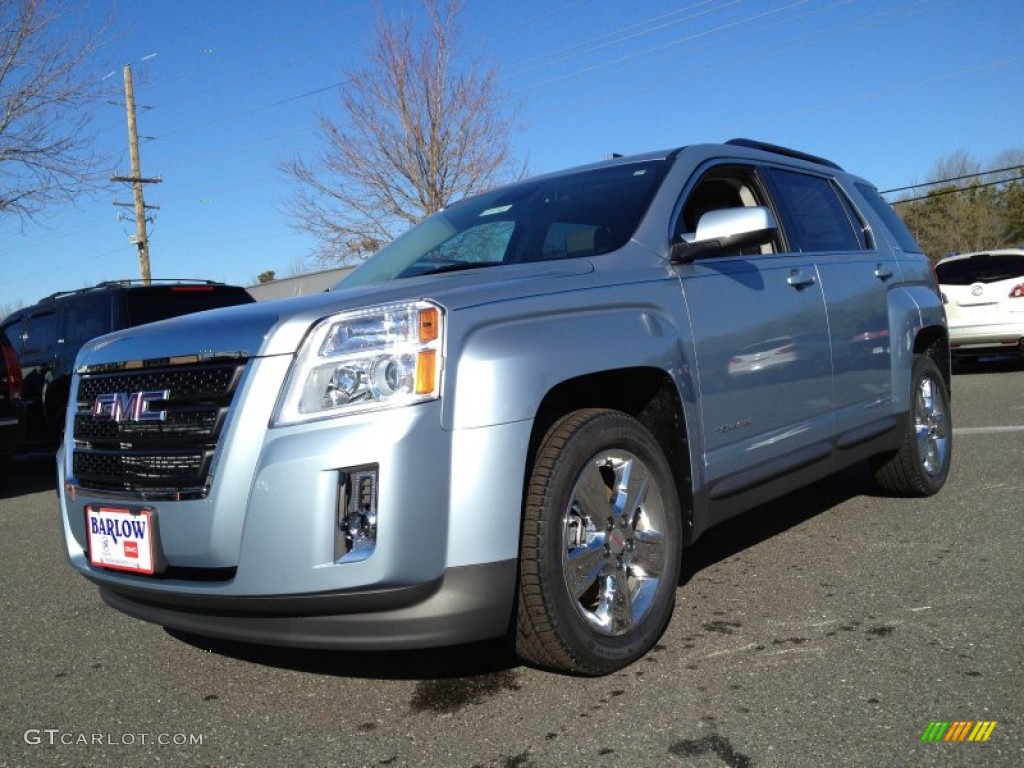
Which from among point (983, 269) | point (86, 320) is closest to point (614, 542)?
point (86, 320)

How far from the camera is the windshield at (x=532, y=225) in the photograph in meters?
3.62

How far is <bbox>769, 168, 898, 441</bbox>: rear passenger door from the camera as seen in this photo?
4277 millimetres

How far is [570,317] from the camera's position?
288 cm

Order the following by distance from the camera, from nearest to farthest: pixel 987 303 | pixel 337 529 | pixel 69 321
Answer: pixel 337 529 → pixel 69 321 → pixel 987 303

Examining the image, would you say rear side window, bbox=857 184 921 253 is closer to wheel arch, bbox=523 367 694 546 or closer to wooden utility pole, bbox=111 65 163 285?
wheel arch, bbox=523 367 694 546

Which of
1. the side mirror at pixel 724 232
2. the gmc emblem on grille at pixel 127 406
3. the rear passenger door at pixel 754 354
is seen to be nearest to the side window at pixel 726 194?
the rear passenger door at pixel 754 354

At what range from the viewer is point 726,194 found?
439cm

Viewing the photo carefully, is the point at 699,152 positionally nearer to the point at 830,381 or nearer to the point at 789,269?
the point at 789,269

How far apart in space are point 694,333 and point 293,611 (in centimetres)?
173

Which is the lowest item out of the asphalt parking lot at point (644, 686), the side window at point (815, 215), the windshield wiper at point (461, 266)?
the asphalt parking lot at point (644, 686)

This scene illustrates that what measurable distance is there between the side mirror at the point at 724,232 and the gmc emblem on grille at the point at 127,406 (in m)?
1.90

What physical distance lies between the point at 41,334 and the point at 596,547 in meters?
8.13

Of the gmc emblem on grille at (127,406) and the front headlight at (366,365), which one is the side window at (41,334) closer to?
the gmc emblem on grille at (127,406)

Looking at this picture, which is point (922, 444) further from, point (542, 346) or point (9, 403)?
point (9, 403)
